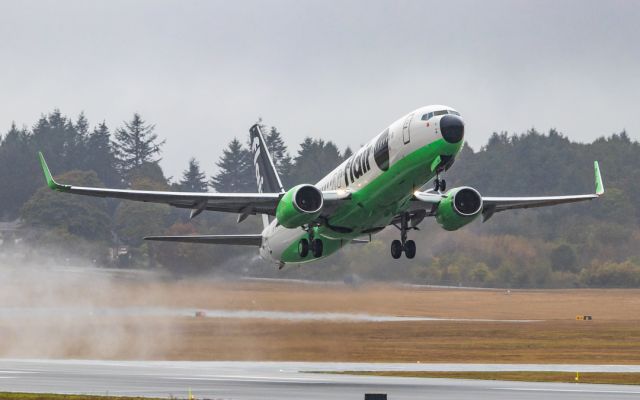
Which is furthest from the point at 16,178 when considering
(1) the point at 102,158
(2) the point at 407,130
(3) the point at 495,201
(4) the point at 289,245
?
(2) the point at 407,130

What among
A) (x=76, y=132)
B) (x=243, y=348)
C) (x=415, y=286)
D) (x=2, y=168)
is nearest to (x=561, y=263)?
(x=415, y=286)

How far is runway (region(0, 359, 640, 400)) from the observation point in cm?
3978

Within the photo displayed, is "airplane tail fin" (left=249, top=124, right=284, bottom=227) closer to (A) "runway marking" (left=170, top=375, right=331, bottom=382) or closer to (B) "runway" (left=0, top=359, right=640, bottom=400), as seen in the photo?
(B) "runway" (left=0, top=359, right=640, bottom=400)

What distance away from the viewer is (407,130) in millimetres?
43656

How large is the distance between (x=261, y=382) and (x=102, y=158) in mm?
127938

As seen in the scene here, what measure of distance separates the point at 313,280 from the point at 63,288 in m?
14.0

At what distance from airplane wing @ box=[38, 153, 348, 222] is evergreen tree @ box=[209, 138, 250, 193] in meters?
116

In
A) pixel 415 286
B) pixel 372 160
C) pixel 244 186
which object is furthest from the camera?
pixel 244 186

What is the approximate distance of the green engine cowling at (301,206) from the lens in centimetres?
4584

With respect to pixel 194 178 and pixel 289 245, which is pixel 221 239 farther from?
pixel 194 178

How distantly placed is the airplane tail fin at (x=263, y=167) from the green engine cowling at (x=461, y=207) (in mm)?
13442

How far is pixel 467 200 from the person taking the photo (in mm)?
47750

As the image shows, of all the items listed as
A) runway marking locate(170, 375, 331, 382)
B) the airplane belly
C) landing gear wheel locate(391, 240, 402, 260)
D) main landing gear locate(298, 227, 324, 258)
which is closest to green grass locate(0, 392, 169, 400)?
runway marking locate(170, 375, 331, 382)

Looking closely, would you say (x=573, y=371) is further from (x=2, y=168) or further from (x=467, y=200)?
(x=2, y=168)
